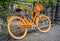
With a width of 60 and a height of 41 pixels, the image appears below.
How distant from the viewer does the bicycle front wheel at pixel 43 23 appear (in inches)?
315

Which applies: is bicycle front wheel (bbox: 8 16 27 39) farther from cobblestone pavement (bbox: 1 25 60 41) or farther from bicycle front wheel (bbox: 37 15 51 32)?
bicycle front wheel (bbox: 37 15 51 32)

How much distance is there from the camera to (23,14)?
24.2ft

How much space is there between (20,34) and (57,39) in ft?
4.06

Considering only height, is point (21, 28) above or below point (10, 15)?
below

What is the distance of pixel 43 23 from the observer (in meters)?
8.32

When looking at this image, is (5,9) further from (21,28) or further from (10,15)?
(21,28)

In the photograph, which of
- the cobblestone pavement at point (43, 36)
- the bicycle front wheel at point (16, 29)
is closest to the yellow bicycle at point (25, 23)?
the bicycle front wheel at point (16, 29)

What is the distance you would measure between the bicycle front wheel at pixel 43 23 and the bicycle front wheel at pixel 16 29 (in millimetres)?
843

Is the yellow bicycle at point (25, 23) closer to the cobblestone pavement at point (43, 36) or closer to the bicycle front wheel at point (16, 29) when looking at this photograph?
the bicycle front wheel at point (16, 29)

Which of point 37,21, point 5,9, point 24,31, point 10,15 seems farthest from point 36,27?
point 5,9

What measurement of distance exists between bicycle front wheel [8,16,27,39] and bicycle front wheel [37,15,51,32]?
2.77 feet

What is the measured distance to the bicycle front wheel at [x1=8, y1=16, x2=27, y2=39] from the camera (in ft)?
22.4

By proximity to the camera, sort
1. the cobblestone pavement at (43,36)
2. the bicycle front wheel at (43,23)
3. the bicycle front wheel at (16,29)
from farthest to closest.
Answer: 1. the bicycle front wheel at (43,23)
2. the cobblestone pavement at (43,36)
3. the bicycle front wheel at (16,29)

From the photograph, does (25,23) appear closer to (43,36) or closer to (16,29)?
(16,29)
